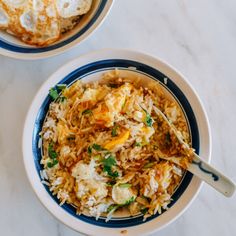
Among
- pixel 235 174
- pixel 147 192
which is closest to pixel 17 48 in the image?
pixel 147 192

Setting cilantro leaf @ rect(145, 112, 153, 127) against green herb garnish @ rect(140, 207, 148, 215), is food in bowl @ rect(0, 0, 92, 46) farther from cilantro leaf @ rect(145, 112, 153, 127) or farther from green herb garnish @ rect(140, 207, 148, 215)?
green herb garnish @ rect(140, 207, 148, 215)

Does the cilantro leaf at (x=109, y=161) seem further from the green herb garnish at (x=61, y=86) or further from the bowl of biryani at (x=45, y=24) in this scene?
the bowl of biryani at (x=45, y=24)

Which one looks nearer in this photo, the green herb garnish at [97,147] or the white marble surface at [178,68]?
the green herb garnish at [97,147]

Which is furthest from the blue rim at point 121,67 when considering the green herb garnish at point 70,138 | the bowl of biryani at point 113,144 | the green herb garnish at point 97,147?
the green herb garnish at point 97,147

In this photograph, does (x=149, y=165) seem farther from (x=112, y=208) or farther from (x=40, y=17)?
(x=40, y=17)

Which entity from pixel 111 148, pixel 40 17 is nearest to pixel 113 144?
pixel 111 148

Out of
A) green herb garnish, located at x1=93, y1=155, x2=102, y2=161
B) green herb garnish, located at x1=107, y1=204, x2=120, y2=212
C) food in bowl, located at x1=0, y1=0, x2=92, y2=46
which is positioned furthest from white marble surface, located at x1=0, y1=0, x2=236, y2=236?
green herb garnish, located at x1=93, y1=155, x2=102, y2=161
